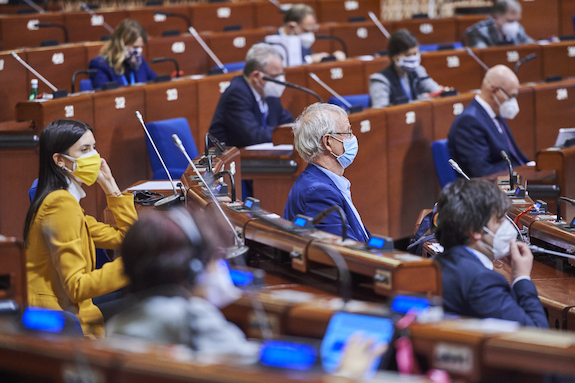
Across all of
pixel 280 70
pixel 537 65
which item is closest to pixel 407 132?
pixel 280 70

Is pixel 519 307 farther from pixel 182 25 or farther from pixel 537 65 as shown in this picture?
pixel 182 25

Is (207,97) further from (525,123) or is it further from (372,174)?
(525,123)

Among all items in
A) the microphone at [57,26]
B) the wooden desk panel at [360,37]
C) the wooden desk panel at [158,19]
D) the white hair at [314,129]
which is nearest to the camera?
the white hair at [314,129]

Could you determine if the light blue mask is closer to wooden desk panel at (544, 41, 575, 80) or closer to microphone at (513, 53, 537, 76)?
microphone at (513, 53, 537, 76)

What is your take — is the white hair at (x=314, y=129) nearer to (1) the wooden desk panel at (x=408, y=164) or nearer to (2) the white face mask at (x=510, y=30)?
(1) the wooden desk panel at (x=408, y=164)

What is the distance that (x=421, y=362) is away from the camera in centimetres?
149

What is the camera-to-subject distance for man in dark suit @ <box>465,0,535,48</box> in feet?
21.4

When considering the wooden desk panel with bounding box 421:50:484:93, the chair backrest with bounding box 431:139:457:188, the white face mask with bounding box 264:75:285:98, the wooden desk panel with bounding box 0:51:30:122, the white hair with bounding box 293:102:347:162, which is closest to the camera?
the white hair with bounding box 293:102:347:162

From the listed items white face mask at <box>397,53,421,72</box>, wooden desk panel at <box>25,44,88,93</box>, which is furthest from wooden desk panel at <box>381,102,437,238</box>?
wooden desk panel at <box>25,44,88,93</box>

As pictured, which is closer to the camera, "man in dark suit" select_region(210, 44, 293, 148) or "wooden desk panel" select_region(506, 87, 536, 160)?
"man in dark suit" select_region(210, 44, 293, 148)

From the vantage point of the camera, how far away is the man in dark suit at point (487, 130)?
4277mm

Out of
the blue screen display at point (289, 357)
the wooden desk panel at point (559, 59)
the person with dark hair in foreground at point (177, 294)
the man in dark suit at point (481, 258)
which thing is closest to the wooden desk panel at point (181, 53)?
the wooden desk panel at point (559, 59)

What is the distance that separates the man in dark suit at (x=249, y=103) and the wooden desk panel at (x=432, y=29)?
10.6ft

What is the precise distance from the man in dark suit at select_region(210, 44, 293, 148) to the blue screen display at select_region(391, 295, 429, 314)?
2.95 metres
